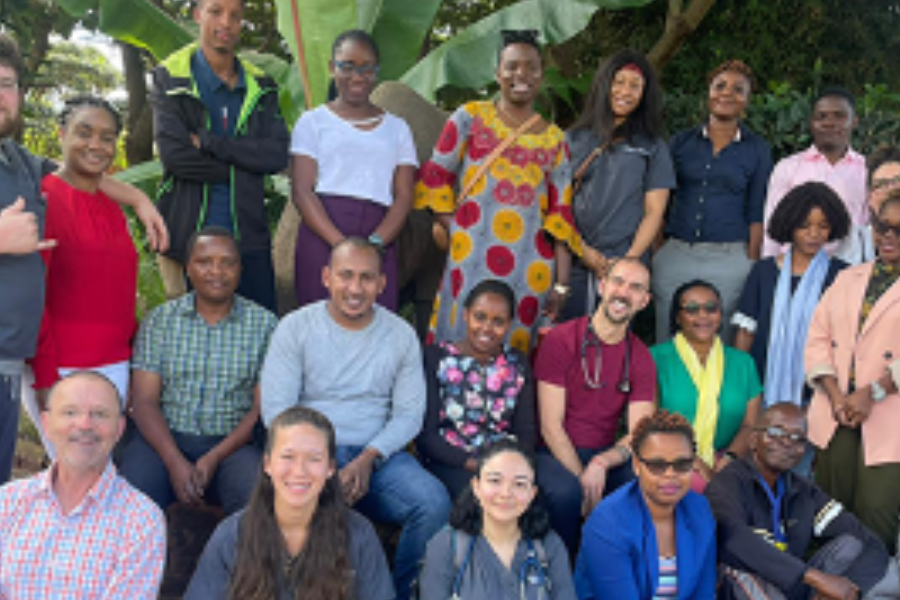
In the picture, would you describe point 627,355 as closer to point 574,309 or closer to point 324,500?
point 574,309

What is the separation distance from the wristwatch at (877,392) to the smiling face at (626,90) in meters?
1.87

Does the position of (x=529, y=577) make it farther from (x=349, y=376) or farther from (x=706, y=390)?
(x=706, y=390)

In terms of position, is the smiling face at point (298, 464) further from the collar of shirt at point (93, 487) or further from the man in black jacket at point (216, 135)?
the man in black jacket at point (216, 135)

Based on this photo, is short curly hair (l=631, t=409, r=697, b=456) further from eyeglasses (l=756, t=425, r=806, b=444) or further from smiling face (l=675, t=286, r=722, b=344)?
smiling face (l=675, t=286, r=722, b=344)

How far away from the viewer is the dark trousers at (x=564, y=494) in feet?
14.6

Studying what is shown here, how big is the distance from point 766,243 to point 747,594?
7.28 feet

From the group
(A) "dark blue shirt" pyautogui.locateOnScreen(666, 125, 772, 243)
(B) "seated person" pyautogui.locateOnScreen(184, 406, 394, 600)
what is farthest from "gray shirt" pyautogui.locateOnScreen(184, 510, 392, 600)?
(A) "dark blue shirt" pyautogui.locateOnScreen(666, 125, 772, 243)

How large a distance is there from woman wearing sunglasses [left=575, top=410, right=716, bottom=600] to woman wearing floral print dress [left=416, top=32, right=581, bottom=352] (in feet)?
4.17

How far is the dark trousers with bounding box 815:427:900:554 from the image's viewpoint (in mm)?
4609

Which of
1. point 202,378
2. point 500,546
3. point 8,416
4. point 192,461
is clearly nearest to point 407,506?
point 500,546

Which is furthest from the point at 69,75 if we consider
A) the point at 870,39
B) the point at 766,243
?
the point at 766,243

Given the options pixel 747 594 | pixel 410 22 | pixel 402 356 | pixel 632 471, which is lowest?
pixel 747 594

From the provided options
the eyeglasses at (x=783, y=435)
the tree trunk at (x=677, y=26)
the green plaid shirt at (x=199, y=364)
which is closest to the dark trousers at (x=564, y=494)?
the eyeglasses at (x=783, y=435)

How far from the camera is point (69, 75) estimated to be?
15.5 m
